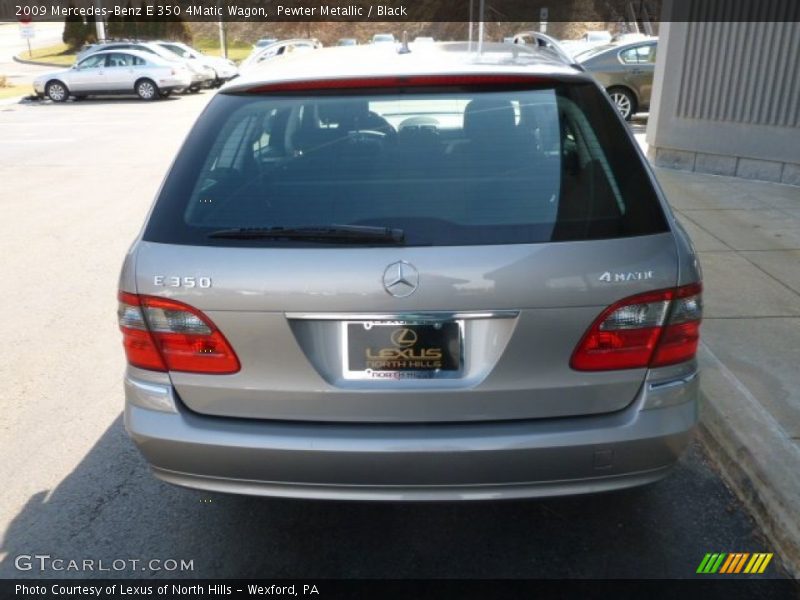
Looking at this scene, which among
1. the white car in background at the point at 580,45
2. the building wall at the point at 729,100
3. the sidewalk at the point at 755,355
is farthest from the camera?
the white car in background at the point at 580,45

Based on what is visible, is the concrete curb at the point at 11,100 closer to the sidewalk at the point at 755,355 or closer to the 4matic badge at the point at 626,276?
the sidewalk at the point at 755,355

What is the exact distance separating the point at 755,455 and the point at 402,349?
6.05 ft

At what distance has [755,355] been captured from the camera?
14.1 ft

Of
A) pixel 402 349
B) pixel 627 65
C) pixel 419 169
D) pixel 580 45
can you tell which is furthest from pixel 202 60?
pixel 402 349

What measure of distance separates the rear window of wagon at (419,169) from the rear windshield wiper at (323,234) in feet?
0.07

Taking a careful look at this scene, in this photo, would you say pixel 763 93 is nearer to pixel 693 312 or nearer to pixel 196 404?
pixel 693 312

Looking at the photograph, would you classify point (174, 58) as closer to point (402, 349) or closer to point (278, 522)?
point (278, 522)

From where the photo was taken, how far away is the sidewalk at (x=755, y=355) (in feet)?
10.2

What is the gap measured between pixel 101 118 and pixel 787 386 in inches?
768

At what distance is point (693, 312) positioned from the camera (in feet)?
8.26

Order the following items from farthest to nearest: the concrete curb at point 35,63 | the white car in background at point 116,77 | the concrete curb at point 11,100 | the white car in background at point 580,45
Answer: the concrete curb at point 35,63 → the white car in background at point 116,77 → the concrete curb at point 11,100 → the white car in background at point 580,45

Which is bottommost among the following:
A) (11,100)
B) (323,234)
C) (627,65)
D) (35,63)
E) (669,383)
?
(35,63)

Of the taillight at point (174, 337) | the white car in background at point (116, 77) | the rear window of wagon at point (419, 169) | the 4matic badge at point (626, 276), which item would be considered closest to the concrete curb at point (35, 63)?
the white car in background at point (116, 77)

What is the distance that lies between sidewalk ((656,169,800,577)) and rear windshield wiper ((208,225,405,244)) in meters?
1.90
